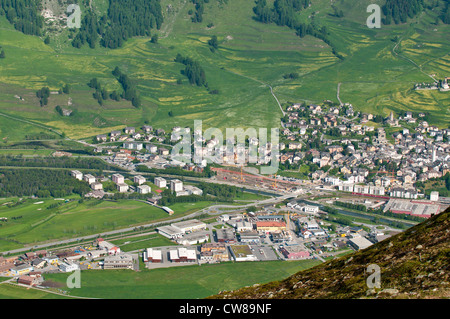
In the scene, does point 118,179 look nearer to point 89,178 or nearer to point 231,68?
point 89,178

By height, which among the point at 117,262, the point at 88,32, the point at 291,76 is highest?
the point at 88,32

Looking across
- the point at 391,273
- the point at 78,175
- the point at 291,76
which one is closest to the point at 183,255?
the point at 78,175

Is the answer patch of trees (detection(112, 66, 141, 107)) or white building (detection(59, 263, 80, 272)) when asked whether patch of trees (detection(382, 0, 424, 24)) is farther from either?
white building (detection(59, 263, 80, 272))

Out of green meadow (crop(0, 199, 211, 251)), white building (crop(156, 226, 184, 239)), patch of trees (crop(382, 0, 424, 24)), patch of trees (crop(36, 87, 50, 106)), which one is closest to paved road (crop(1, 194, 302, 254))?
green meadow (crop(0, 199, 211, 251))

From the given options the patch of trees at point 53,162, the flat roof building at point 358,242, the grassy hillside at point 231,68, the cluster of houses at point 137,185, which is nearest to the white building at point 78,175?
the cluster of houses at point 137,185

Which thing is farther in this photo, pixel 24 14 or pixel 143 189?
pixel 24 14
